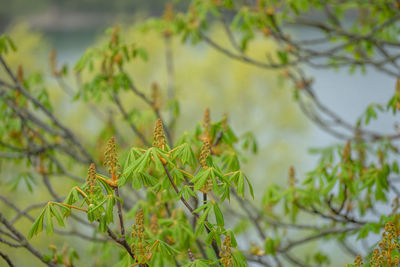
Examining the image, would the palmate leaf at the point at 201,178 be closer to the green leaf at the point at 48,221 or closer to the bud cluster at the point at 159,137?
the bud cluster at the point at 159,137

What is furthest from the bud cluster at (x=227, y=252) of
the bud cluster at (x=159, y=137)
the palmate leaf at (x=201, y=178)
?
the bud cluster at (x=159, y=137)

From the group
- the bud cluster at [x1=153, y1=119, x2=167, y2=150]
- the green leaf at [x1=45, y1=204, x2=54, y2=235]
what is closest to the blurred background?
the bud cluster at [x1=153, y1=119, x2=167, y2=150]

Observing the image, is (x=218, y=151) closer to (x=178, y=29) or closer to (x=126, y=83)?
(x=126, y=83)

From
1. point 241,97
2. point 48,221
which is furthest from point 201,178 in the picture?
point 241,97

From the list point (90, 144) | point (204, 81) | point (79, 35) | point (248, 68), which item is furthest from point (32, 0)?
point (90, 144)

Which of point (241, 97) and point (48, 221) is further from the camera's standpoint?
point (241, 97)

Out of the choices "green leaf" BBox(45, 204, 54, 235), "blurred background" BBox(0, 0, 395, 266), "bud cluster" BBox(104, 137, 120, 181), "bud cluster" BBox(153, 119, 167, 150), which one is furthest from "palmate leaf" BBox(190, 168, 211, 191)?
"blurred background" BBox(0, 0, 395, 266)

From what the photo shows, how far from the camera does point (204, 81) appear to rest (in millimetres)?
15195

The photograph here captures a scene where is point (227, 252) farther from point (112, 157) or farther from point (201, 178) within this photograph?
point (112, 157)

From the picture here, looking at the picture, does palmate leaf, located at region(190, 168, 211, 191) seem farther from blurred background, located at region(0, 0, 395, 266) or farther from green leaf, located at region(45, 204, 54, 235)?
blurred background, located at region(0, 0, 395, 266)

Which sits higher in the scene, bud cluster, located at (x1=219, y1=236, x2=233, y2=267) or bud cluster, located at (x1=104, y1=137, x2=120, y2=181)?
bud cluster, located at (x1=104, y1=137, x2=120, y2=181)

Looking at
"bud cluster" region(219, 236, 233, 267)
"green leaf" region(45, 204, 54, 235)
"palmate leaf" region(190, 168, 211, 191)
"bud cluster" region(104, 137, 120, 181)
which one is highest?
"palmate leaf" region(190, 168, 211, 191)

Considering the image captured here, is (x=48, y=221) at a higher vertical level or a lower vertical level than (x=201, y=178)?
lower

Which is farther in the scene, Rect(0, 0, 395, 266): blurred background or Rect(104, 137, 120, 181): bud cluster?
Rect(0, 0, 395, 266): blurred background
